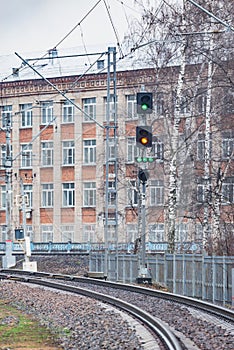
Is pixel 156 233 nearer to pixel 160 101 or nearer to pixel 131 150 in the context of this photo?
pixel 131 150

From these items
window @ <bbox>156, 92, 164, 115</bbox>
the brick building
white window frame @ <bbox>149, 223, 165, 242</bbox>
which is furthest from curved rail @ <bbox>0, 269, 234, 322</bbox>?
white window frame @ <bbox>149, 223, 165, 242</bbox>

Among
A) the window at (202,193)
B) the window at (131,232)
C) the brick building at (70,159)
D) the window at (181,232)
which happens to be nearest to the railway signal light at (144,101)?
the window at (202,193)

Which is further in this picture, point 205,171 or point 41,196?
point 41,196

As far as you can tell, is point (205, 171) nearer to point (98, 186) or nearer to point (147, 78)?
point (147, 78)

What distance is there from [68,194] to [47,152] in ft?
10.2

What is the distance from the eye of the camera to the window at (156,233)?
5103 cm

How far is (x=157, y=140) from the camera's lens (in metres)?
39.8

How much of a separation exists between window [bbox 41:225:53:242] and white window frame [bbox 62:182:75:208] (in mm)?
2134

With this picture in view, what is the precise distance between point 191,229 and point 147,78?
40.8 feet

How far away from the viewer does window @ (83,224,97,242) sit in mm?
→ 55000

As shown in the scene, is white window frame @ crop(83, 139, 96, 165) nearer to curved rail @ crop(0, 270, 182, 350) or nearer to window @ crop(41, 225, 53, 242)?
window @ crop(41, 225, 53, 242)

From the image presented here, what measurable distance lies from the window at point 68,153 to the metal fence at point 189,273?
60.2ft

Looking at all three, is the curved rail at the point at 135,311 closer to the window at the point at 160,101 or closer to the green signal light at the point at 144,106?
the green signal light at the point at 144,106

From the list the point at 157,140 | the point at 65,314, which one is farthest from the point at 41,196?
the point at 65,314
